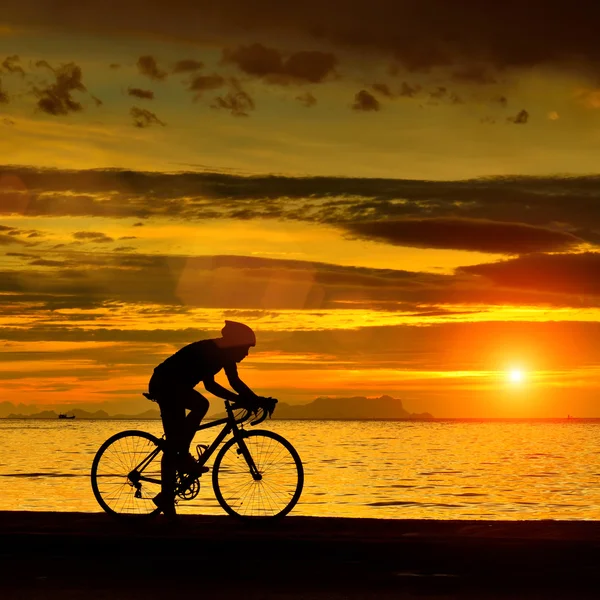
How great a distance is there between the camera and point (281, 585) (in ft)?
27.3

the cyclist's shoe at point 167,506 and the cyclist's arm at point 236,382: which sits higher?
the cyclist's arm at point 236,382

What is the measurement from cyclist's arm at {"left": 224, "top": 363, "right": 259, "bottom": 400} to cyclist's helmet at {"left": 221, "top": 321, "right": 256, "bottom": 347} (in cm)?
28

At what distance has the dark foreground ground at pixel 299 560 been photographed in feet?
26.7

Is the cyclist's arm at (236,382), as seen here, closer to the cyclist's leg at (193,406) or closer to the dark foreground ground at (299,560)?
the cyclist's leg at (193,406)

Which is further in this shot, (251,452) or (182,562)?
(251,452)

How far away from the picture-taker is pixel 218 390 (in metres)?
11.8

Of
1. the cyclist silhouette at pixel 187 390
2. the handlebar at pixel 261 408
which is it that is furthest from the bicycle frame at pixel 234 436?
the cyclist silhouette at pixel 187 390

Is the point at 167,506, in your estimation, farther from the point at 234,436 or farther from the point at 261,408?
the point at 261,408

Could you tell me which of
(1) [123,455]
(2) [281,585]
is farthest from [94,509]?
(2) [281,585]

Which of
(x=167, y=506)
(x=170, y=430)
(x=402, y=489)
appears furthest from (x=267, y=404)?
(x=402, y=489)

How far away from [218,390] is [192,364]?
42cm

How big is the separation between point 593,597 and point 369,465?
5208 centimetres

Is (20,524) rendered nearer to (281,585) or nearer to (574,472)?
(281,585)

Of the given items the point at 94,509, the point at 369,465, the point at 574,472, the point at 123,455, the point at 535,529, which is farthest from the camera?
the point at 369,465
